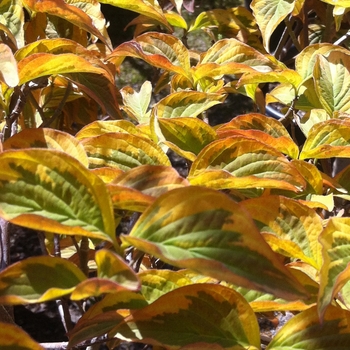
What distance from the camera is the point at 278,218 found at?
475 mm

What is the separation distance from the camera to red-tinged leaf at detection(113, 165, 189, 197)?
0.40 meters

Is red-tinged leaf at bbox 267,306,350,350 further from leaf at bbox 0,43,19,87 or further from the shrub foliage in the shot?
leaf at bbox 0,43,19,87

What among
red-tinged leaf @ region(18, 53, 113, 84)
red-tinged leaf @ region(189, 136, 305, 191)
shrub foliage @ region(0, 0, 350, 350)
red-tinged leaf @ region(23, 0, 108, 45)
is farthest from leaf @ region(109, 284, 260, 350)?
red-tinged leaf @ region(23, 0, 108, 45)

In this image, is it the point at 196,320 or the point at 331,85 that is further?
the point at 331,85

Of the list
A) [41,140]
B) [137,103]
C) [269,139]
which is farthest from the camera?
[137,103]

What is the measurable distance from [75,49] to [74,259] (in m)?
0.25

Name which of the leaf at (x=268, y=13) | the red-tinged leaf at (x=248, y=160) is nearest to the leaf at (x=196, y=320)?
the red-tinged leaf at (x=248, y=160)

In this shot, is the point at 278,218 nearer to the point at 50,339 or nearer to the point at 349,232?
the point at 349,232

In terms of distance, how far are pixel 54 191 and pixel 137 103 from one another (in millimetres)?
403

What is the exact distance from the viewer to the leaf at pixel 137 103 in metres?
0.73

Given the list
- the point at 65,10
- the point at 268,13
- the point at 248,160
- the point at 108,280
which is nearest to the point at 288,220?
the point at 248,160

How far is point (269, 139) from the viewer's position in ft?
1.89

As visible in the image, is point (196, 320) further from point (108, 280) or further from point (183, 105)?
point (183, 105)

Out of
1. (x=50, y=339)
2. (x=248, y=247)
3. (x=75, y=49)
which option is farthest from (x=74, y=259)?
(x=50, y=339)
